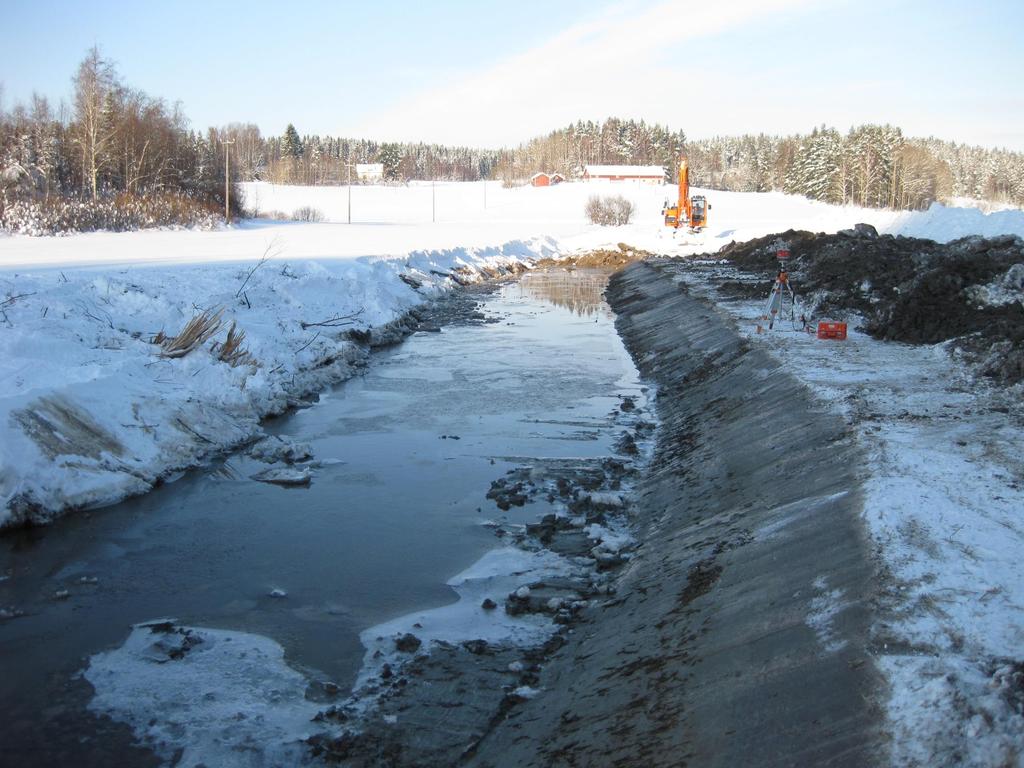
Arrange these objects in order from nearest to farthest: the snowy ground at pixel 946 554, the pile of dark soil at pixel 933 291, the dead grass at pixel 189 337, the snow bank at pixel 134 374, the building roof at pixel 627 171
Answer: the snowy ground at pixel 946 554, the snow bank at pixel 134 374, the pile of dark soil at pixel 933 291, the dead grass at pixel 189 337, the building roof at pixel 627 171

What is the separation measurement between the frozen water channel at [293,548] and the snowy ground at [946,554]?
4.04m

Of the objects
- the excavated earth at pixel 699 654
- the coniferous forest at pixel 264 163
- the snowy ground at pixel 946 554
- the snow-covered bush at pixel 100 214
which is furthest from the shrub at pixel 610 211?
the excavated earth at pixel 699 654

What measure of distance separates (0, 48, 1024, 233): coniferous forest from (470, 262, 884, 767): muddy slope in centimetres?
3613

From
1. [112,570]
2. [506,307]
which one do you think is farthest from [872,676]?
[506,307]

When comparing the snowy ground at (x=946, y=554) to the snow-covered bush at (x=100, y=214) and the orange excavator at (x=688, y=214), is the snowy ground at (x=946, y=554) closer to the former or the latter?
the snow-covered bush at (x=100, y=214)

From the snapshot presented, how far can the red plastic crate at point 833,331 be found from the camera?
53.1 ft

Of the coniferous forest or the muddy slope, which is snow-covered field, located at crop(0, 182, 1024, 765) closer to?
the muddy slope

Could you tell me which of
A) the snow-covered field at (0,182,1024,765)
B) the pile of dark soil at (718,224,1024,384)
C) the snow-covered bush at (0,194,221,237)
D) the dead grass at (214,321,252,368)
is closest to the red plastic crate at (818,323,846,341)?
the snow-covered field at (0,182,1024,765)

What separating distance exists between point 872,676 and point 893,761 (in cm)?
69

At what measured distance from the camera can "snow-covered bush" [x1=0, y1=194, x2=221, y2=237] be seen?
36.6 metres

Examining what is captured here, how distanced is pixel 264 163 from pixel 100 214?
137786 mm

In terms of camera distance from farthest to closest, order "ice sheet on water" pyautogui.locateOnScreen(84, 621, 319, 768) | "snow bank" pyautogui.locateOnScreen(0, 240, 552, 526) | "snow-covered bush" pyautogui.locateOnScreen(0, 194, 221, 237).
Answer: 1. "snow-covered bush" pyautogui.locateOnScreen(0, 194, 221, 237)
2. "snow bank" pyautogui.locateOnScreen(0, 240, 552, 526)
3. "ice sheet on water" pyautogui.locateOnScreen(84, 621, 319, 768)

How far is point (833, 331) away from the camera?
16.2 m

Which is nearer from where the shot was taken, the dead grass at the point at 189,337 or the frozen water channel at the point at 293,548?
the frozen water channel at the point at 293,548
